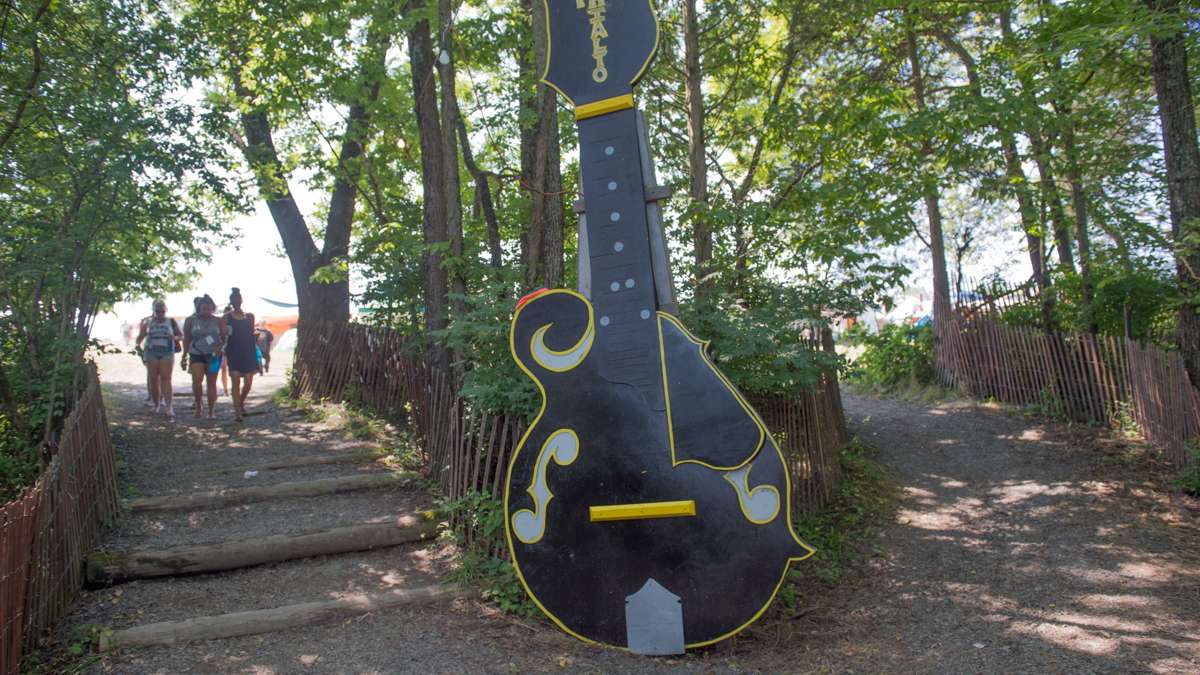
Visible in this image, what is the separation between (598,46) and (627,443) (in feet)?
7.41

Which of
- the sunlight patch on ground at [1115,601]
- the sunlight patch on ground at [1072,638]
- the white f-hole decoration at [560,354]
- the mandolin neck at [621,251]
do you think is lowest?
the sunlight patch on ground at [1072,638]

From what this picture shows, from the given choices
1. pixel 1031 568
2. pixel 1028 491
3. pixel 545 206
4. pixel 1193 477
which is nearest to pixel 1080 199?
pixel 1193 477

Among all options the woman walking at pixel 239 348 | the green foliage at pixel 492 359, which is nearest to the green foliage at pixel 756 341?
the green foliage at pixel 492 359

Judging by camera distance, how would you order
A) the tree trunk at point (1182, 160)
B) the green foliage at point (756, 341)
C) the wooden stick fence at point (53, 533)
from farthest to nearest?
the tree trunk at point (1182, 160)
the green foliage at point (756, 341)
the wooden stick fence at point (53, 533)

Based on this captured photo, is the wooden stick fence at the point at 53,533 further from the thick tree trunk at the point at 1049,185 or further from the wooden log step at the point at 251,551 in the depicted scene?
the thick tree trunk at the point at 1049,185

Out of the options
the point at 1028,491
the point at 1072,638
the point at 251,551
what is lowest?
the point at 1072,638

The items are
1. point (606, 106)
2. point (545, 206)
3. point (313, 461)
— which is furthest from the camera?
point (313, 461)

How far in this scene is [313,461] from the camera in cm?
757

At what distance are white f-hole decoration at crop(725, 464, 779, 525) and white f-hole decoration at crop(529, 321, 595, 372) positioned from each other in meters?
1.01

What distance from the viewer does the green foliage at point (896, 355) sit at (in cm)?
1271

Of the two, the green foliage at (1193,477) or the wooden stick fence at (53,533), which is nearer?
the wooden stick fence at (53,533)

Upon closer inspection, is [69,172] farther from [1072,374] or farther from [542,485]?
[1072,374]

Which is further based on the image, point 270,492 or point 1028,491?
point 1028,491

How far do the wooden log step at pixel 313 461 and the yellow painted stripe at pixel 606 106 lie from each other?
177 inches
